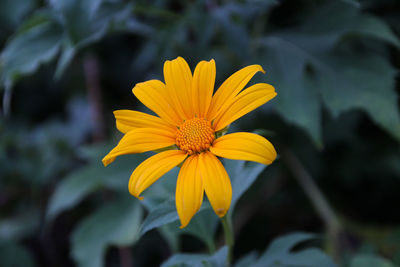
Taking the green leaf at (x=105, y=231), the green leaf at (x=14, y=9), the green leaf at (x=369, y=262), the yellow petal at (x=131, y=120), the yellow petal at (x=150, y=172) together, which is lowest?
the green leaf at (x=369, y=262)

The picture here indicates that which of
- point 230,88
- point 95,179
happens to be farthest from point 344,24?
point 95,179

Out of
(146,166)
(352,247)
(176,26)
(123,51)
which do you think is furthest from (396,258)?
(123,51)

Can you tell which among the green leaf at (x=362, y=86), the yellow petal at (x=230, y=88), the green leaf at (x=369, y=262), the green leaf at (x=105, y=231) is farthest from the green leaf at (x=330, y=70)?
the green leaf at (x=105, y=231)

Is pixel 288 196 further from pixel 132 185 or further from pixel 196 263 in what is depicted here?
pixel 132 185

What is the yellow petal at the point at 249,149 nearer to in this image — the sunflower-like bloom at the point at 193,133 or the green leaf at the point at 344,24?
the sunflower-like bloom at the point at 193,133

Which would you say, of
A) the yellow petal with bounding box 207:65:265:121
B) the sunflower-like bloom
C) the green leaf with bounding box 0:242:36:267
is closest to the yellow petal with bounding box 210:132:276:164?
the sunflower-like bloom

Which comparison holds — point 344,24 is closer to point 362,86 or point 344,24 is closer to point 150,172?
point 362,86

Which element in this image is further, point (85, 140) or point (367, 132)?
point (85, 140)
